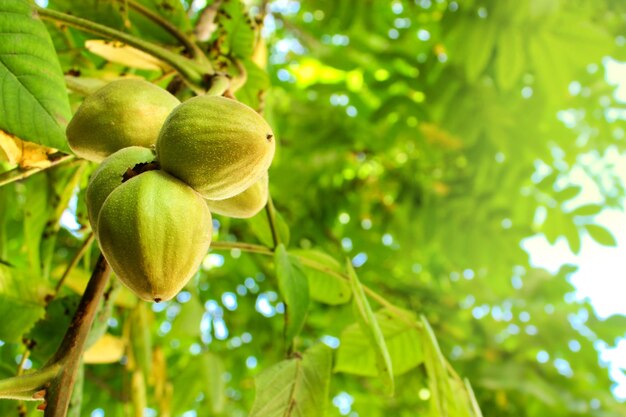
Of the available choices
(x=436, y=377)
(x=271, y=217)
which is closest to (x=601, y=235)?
(x=436, y=377)

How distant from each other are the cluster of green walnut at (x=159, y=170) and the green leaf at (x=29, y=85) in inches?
1.6

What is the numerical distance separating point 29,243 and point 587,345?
2975 millimetres

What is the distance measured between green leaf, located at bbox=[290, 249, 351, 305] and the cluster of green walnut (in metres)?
0.61

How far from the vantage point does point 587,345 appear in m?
3.43

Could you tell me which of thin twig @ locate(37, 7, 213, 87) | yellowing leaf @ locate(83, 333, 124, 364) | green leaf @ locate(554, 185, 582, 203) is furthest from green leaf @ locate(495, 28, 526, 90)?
yellowing leaf @ locate(83, 333, 124, 364)

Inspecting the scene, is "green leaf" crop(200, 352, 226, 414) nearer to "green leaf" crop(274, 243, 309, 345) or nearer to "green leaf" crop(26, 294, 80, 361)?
"green leaf" crop(26, 294, 80, 361)

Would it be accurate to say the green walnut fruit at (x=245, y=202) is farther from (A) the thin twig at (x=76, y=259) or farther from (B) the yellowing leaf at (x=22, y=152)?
(A) the thin twig at (x=76, y=259)

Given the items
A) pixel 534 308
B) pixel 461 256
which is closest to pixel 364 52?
pixel 461 256

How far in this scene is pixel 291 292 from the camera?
1.38 meters

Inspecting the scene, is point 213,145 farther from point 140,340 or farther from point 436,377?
point 140,340

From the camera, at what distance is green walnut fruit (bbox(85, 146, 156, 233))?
3.28ft

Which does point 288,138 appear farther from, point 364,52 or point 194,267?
point 194,267

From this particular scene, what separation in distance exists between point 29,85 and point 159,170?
1.13ft

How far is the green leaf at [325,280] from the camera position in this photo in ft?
5.64
